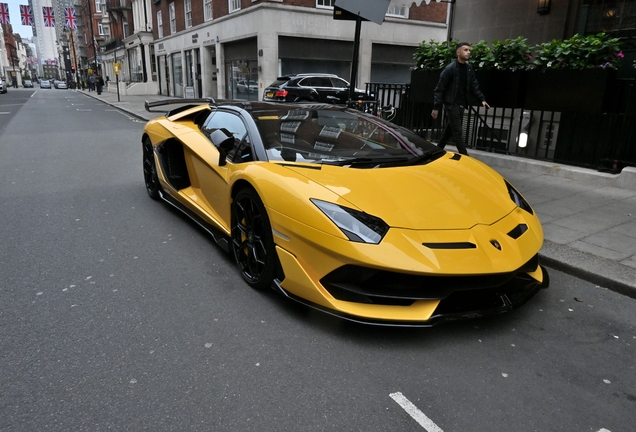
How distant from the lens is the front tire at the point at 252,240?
3.29 m

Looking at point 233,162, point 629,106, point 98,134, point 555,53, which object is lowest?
point 98,134

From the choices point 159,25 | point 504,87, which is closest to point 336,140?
point 504,87

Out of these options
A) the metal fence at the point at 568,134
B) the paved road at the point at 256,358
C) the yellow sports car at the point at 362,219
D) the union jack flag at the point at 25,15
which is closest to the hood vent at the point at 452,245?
the yellow sports car at the point at 362,219

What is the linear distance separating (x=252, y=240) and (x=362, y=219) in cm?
104

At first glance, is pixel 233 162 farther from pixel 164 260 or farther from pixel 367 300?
pixel 367 300

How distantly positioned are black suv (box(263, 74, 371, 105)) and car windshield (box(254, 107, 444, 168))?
13054mm

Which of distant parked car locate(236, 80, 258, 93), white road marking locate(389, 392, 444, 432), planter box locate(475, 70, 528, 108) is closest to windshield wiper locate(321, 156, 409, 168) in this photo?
white road marking locate(389, 392, 444, 432)

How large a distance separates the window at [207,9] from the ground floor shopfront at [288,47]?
22.6 inches

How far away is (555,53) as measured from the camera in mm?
7195

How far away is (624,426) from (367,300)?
1357mm

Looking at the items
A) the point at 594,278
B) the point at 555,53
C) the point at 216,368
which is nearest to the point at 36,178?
the point at 216,368

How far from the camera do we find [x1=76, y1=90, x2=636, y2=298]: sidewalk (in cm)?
391

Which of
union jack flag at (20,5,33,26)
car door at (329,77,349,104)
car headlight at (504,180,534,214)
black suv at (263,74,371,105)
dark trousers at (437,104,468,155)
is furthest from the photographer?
union jack flag at (20,5,33,26)

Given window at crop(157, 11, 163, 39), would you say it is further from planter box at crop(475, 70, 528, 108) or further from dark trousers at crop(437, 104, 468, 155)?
dark trousers at crop(437, 104, 468, 155)
